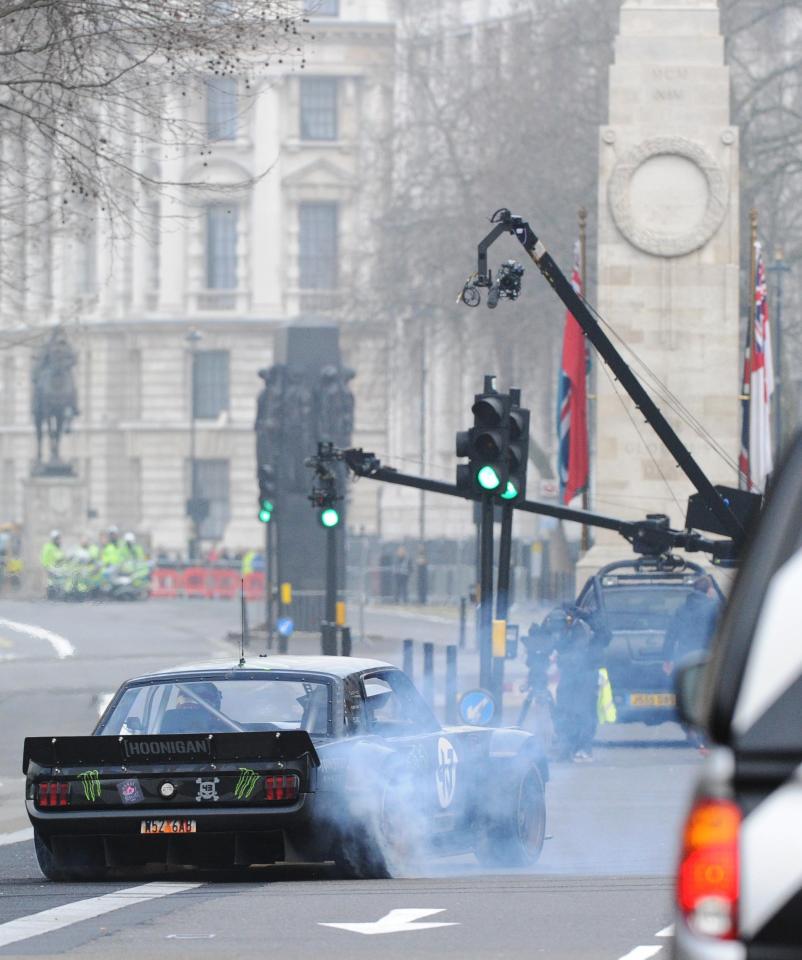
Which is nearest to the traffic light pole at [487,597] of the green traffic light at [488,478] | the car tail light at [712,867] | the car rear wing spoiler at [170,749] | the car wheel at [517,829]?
the green traffic light at [488,478]

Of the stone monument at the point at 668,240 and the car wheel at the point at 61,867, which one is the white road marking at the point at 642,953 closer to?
the car wheel at the point at 61,867

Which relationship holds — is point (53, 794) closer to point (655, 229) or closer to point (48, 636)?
point (655, 229)

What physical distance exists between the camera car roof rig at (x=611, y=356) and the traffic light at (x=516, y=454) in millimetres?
899

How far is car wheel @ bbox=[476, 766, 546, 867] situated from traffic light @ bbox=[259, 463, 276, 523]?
80.2 feet

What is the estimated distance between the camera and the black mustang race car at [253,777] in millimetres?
11438

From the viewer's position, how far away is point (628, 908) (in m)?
10.3

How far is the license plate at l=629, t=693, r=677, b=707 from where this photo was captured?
927 inches

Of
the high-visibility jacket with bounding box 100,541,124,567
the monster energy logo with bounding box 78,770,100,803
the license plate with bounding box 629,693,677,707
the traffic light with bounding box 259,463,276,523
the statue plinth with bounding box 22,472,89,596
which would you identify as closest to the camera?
the monster energy logo with bounding box 78,770,100,803

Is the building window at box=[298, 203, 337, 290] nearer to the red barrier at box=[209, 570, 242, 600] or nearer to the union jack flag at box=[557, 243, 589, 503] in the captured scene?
the red barrier at box=[209, 570, 242, 600]

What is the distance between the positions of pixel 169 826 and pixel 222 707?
0.93 m

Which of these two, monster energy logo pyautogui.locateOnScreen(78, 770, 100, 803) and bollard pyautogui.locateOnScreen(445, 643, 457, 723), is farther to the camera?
bollard pyautogui.locateOnScreen(445, 643, 457, 723)

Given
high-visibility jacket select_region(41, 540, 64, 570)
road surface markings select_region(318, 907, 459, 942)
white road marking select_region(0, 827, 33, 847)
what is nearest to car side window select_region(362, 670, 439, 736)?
road surface markings select_region(318, 907, 459, 942)

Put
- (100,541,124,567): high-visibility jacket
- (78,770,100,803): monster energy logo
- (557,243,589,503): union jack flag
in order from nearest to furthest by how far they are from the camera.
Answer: (78,770,100,803): monster energy logo < (557,243,589,503): union jack flag < (100,541,124,567): high-visibility jacket

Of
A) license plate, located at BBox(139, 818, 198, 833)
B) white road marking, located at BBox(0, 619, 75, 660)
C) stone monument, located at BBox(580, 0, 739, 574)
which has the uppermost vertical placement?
stone monument, located at BBox(580, 0, 739, 574)
